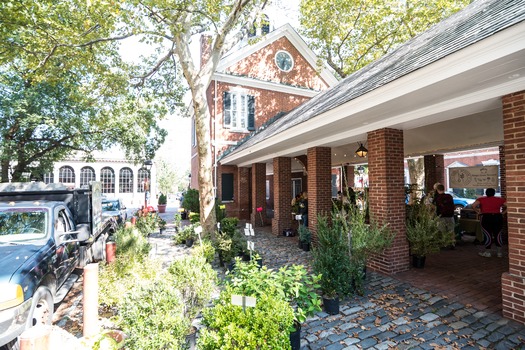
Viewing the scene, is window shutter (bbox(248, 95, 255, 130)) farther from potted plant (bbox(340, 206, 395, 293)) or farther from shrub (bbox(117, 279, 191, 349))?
shrub (bbox(117, 279, 191, 349))

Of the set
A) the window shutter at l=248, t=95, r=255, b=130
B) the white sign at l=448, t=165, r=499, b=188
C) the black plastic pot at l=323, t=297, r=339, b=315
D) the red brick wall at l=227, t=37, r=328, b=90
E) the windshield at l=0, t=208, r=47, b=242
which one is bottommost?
the black plastic pot at l=323, t=297, r=339, b=315

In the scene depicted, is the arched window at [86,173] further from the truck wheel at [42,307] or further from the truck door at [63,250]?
the truck wheel at [42,307]

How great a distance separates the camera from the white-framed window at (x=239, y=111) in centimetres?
1521

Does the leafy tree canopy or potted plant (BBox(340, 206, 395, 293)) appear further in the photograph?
the leafy tree canopy

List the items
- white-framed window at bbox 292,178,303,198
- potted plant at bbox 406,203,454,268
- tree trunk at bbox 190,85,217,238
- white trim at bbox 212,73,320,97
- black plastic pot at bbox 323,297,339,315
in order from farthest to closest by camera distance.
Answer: white-framed window at bbox 292,178,303,198 < white trim at bbox 212,73,320,97 < tree trunk at bbox 190,85,217,238 < potted plant at bbox 406,203,454,268 < black plastic pot at bbox 323,297,339,315

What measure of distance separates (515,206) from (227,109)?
1337 centimetres

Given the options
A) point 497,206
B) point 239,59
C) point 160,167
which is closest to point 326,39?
point 239,59

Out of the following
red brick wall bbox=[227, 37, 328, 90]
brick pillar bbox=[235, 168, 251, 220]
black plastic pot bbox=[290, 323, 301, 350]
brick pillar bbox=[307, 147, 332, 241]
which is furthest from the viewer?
red brick wall bbox=[227, 37, 328, 90]

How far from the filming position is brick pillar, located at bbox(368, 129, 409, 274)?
588 cm

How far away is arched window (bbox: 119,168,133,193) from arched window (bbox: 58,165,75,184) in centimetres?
→ 583

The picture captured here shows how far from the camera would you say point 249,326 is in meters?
2.62

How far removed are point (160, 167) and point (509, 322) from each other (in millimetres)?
60480

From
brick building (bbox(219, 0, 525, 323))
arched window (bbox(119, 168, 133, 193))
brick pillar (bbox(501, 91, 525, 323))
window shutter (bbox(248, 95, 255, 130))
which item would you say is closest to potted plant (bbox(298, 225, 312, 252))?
brick building (bbox(219, 0, 525, 323))

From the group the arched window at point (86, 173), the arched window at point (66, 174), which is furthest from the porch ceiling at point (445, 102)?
the arched window at point (66, 174)
